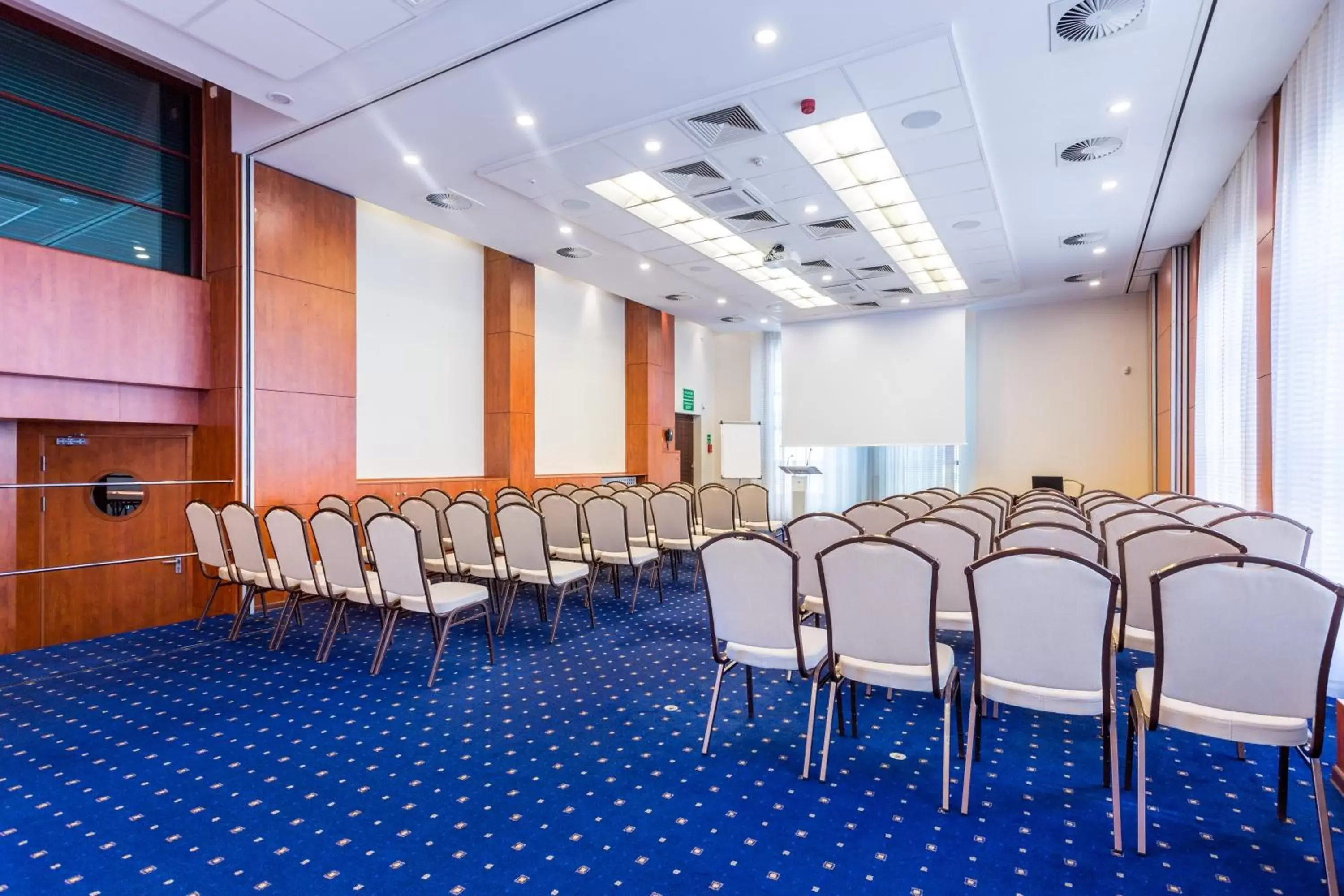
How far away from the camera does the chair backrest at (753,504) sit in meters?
8.12

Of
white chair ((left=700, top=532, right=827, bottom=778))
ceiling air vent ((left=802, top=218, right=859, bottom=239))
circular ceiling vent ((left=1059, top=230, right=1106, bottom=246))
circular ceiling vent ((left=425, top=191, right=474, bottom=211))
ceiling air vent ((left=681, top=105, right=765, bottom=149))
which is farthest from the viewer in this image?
circular ceiling vent ((left=1059, top=230, right=1106, bottom=246))

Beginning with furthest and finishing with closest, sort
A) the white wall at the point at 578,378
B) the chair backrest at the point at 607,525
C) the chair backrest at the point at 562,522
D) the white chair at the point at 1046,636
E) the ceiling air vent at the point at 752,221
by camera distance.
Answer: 1. the white wall at the point at 578,378
2. the ceiling air vent at the point at 752,221
3. the chair backrest at the point at 562,522
4. the chair backrest at the point at 607,525
5. the white chair at the point at 1046,636

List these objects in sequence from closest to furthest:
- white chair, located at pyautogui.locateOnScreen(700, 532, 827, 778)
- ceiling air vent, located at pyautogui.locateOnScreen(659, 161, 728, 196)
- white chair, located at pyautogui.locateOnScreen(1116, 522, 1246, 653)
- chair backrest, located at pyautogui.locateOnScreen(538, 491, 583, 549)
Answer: white chair, located at pyautogui.locateOnScreen(700, 532, 827, 778) < white chair, located at pyautogui.locateOnScreen(1116, 522, 1246, 653) < chair backrest, located at pyautogui.locateOnScreen(538, 491, 583, 549) < ceiling air vent, located at pyautogui.locateOnScreen(659, 161, 728, 196)

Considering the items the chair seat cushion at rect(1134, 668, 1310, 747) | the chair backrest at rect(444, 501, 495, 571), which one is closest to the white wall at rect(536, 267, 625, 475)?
the chair backrest at rect(444, 501, 495, 571)

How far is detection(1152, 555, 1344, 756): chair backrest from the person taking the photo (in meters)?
2.23

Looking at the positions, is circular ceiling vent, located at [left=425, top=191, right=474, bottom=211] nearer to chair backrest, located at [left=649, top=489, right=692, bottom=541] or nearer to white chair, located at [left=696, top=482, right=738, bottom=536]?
chair backrest, located at [left=649, top=489, right=692, bottom=541]

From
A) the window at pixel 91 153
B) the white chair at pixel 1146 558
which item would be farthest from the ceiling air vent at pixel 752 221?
the window at pixel 91 153

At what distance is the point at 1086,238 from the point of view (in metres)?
8.77

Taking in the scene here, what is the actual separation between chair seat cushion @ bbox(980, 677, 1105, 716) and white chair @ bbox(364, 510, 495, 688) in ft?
Result: 10.1

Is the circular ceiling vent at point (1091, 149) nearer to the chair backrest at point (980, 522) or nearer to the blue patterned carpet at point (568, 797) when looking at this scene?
the chair backrest at point (980, 522)

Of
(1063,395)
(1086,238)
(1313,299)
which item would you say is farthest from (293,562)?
(1063,395)

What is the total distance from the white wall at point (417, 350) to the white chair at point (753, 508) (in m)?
4.17

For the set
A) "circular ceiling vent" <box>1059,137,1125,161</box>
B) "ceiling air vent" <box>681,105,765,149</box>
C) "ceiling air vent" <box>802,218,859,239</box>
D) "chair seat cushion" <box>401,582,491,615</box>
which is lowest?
"chair seat cushion" <box>401,582,491,615</box>

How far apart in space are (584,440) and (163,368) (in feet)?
21.6
